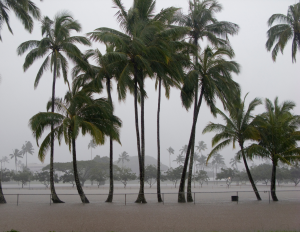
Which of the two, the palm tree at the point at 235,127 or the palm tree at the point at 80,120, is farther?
the palm tree at the point at 235,127

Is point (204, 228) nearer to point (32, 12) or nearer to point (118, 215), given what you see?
point (118, 215)

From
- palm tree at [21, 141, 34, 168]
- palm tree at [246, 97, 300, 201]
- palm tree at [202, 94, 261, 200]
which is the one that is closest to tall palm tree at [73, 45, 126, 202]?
palm tree at [202, 94, 261, 200]

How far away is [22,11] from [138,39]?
809 cm

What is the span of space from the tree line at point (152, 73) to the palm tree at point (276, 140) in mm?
78

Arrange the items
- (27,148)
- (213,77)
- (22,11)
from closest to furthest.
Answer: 1. (22,11)
2. (213,77)
3. (27,148)

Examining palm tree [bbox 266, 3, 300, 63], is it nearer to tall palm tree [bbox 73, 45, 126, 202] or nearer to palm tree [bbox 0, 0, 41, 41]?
tall palm tree [bbox 73, 45, 126, 202]

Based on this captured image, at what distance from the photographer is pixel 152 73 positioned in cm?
2206

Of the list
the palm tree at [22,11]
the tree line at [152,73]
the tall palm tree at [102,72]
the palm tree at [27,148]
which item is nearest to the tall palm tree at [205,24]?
the tree line at [152,73]

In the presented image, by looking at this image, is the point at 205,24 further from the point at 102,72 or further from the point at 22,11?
the point at 22,11

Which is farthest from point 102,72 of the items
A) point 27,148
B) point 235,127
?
point 27,148

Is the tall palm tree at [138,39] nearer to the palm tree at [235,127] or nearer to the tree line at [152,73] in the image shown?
the tree line at [152,73]

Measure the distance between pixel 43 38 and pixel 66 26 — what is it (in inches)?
87.3

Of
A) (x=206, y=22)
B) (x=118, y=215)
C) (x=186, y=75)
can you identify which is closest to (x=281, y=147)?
(x=186, y=75)

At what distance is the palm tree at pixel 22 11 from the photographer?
19697mm
